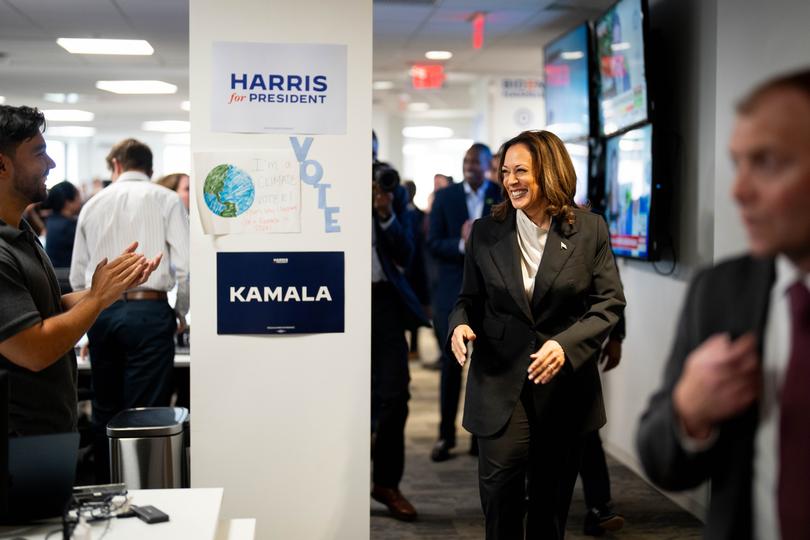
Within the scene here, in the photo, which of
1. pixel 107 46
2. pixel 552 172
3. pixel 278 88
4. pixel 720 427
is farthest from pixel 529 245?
pixel 107 46

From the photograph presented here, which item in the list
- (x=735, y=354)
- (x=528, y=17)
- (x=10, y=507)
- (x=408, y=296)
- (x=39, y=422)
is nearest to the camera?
(x=735, y=354)

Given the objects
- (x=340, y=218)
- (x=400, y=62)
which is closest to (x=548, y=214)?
(x=340, y=218)

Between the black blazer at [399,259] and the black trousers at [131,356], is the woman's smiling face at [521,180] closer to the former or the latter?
the black blazer at [399,259]

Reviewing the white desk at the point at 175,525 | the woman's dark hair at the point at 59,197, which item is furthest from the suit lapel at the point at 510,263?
the woman's dark hair at the point at 59,197

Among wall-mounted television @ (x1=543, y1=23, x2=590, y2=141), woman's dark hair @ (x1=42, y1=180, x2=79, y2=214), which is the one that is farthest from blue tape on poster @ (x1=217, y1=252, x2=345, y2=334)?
woman's dark hair @ (x1=42, y1=180, x2=79, y2=214)

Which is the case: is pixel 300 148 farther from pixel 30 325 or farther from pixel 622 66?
pixel 622 66

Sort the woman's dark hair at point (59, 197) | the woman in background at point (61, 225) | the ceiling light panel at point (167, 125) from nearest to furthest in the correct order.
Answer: the woman in background at point (61, 225), the woman's dark hair at point (59, 197), the ceiling light panel at point (167, 125)

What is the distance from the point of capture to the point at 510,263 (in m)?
2.80

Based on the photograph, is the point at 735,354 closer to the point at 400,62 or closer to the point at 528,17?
the point at 528,17

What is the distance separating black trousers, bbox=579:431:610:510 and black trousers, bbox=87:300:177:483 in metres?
1.92

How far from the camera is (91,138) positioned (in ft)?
70.8

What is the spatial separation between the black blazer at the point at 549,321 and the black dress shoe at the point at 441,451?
95.4 inches

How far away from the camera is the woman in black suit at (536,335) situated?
9.00 feet

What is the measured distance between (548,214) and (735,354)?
172 cm
